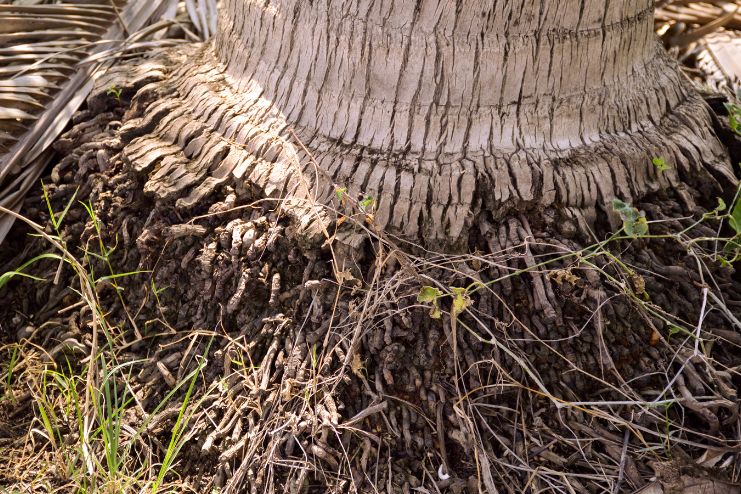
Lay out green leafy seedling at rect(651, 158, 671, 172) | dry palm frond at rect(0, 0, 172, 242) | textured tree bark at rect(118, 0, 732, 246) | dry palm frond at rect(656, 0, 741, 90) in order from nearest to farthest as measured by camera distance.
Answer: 1. textured tree bark at rect(118, 0, 732, 246)
2. green leafy seedling at rect(651, 158, 671, 172)
3. dry palm frond at rect(0, 0, 172, 242)
4. dry palm frond at rect(656, 0, 741, 90)

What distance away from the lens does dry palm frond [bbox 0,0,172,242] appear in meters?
2.62

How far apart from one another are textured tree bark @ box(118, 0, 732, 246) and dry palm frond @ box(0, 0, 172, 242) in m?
0.72

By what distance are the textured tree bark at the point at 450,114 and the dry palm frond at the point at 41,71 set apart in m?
0.72

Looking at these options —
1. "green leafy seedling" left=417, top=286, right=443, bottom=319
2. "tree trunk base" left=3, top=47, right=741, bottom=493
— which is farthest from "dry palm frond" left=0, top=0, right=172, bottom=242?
"green leafy seedling" left=417, top=286, right=443, bottom=319

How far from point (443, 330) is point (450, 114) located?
626 millimetres

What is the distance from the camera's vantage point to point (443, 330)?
77.2 inches

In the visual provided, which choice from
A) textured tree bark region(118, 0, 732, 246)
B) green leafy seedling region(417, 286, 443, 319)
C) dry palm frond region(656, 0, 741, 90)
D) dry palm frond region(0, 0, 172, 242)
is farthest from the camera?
dry palm frond region(656, 0, 741, 90)

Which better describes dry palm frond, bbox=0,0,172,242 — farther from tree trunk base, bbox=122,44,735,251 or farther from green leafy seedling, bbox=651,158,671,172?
green leafy seedling, bbox=651,158,671,172

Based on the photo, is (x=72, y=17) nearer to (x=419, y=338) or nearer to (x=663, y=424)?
(x=419, y=338)

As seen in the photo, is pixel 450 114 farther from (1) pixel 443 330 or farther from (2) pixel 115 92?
(2) pixel 115 92

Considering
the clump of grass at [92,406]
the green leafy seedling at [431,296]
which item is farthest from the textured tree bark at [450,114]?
the clump of grass at [92,406]

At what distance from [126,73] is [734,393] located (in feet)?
7.90

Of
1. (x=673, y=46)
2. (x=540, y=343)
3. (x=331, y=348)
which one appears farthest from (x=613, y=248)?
(x=673, y=46)

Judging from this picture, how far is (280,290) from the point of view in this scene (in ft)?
6.89
